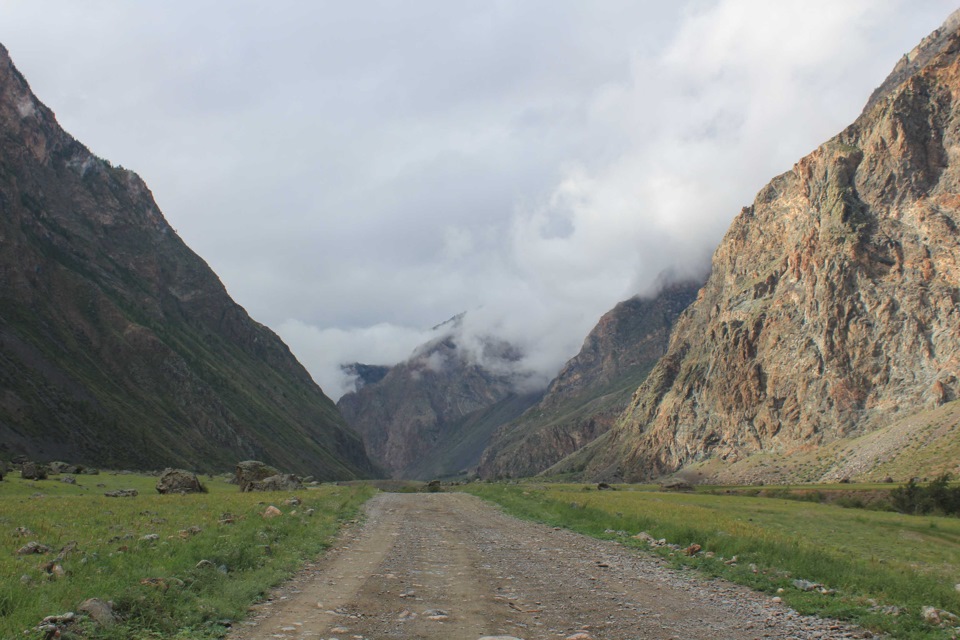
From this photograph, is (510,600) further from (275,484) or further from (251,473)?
(251,473)

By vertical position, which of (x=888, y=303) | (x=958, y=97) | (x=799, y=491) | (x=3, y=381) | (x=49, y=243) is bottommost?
(x=799, y=491)

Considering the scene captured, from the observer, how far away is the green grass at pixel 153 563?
11.6 meters

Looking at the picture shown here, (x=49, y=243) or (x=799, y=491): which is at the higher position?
(x=49, y=243)

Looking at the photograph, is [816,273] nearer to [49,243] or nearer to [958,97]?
[958,97]

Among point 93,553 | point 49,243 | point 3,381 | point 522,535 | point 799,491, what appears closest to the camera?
point 93,553

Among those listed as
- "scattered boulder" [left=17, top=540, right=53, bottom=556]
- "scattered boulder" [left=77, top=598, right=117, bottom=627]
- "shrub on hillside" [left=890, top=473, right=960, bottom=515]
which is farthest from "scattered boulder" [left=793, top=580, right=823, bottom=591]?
"shrub on hillside" [left=890, top=473, right=960, bottom=515]

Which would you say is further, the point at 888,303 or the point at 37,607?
the point at 888,303

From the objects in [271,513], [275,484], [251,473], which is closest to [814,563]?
[271,513]

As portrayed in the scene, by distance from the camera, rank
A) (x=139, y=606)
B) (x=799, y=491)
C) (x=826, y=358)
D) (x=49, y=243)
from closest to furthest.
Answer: (x=139, y=606)
(x=799, y=491)
(x=826, y=358)
(x=49, y=243)

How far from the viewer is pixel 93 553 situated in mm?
16062

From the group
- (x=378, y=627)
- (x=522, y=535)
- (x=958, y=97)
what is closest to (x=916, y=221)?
(x=958, y=97)

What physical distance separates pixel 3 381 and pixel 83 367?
31510 mm

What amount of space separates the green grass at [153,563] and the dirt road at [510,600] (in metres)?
0.90

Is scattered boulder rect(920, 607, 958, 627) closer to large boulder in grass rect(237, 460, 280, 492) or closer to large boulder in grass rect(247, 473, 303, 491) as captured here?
large boulder in grass rect(247, 473, 303, 491)
